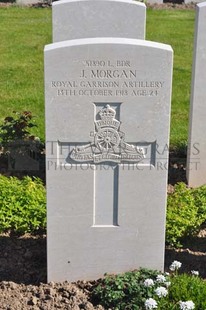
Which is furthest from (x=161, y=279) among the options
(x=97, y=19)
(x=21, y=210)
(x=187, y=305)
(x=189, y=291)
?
(x=97, y=19)

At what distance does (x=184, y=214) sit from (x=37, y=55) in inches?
303

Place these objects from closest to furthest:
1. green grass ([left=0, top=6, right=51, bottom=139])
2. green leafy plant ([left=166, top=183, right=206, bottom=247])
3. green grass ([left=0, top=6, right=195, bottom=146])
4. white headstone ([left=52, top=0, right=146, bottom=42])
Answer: green leafy plant ([left=166, top=183, right=206, bottom=247]) → white headstone ([left=52, top=0, right=146, bottom=42]) → green grass ([left=0, top=6, right=195, bottom=146]) → green grass ([left=0, top=6, right=51, bottom=139])

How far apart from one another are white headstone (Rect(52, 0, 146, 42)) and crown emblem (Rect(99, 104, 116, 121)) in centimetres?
252

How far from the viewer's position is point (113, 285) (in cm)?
503

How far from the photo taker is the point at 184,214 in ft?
19.7

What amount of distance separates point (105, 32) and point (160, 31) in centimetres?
816

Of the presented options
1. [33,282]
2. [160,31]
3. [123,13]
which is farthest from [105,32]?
[160,31]

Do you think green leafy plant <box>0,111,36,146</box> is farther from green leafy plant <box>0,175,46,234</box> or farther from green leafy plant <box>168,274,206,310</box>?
green leafy plant <box>168,274,206,310</box>

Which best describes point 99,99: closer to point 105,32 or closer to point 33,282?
point 33,282

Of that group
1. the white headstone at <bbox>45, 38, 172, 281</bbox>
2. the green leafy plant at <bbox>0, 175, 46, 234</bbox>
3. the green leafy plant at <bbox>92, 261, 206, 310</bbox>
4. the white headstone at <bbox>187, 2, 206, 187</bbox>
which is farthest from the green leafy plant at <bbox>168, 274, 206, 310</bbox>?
the white headstone at <bbox>187, 2, 206, 187</bbox>

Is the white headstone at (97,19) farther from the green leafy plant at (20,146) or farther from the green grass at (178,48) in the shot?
the green grass at (178,48)

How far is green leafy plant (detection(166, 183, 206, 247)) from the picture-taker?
5.88 metres

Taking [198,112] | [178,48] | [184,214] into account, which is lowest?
[184,214]

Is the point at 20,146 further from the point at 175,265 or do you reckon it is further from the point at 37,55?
the point at 37,55
